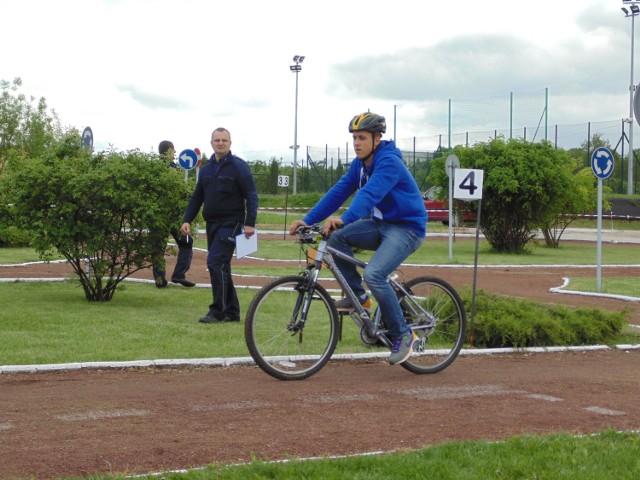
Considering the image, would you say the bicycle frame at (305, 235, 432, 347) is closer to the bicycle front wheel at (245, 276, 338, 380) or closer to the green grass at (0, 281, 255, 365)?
the bicycle front wheel at (245, 276, 338, 380)

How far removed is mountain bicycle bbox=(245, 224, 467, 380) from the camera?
7.32 metres

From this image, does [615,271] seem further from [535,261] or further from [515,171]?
[515,171]

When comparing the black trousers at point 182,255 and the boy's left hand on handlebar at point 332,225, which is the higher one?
the boy's left hand on handlebar at point 332,225

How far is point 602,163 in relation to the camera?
15695 millimetres

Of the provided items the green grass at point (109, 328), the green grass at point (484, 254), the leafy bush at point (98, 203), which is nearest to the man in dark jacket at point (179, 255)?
the green grass at point (109, 328)

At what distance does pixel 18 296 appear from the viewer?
41.6 feet

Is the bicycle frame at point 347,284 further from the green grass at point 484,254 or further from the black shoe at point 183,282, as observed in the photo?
the green grass at point 484,254

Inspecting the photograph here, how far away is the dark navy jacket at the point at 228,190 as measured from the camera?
1041 centimetres

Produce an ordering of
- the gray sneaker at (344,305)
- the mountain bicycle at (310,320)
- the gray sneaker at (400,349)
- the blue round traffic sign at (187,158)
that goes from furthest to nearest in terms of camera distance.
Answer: the blue round traffic sign at (187,158)
the gray sneaker at (400,349)
the gray sneaker at (344,305)
the mountain bicycle at (310,320)

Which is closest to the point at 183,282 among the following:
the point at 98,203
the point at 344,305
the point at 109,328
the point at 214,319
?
the point at 98,203

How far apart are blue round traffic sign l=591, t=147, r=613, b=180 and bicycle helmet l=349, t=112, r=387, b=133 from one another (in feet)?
30.0

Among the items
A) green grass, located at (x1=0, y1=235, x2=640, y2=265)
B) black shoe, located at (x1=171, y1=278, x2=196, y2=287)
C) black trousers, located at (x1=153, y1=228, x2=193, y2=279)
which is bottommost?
green grass, located at (x1=0, y1=235, x2=640, y2=265)

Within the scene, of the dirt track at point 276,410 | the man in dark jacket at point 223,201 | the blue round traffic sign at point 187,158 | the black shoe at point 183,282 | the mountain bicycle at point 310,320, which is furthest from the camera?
the blue round traffic sign at point 187,158

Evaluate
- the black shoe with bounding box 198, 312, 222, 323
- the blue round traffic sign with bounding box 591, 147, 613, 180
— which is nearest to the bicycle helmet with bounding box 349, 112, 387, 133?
the black shoe with bounding box 198, 312, 222, 323
